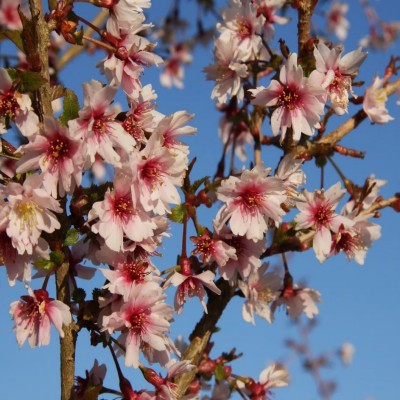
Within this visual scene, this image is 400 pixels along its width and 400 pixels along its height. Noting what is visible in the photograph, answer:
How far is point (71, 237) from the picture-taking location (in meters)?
2.20

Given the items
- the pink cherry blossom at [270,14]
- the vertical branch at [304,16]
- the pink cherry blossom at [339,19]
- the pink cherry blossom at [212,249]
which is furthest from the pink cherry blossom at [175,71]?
the pink cherry blossom at [212,249]

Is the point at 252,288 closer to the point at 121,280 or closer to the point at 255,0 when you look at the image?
the point at 121,280

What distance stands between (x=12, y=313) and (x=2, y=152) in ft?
1.64

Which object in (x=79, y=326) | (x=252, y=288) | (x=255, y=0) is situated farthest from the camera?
(x=255, y=0)

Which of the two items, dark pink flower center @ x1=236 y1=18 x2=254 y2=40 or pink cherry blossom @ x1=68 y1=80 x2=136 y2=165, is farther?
dark pink flower center @ x1=236 y1=18 x2=254 y2=40

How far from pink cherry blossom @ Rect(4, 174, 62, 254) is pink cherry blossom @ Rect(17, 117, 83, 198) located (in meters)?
0.05

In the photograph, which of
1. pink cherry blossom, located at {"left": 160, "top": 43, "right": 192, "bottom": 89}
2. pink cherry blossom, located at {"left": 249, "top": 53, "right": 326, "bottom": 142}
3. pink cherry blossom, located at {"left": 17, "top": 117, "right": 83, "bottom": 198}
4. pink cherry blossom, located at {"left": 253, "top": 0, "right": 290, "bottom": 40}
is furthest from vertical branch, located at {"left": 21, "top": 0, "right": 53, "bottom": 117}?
pink cherry blossom, located at {"left": 160, "top": 43, "right": 192, "bottom": 89}

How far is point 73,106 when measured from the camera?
217 cm

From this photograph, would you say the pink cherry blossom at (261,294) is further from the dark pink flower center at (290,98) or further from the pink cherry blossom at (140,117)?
the pink cherry blossom at (140,117)

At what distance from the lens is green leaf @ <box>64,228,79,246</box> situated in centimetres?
220

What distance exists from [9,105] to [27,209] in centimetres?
34

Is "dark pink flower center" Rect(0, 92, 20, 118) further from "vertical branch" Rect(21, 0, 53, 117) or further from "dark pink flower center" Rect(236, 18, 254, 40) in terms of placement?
"dark pink flower center" Rect(236, 18, 254, 40)

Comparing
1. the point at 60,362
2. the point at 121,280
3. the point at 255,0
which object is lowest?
the point at 60,362

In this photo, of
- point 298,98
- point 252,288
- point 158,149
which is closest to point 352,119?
point 298,98
